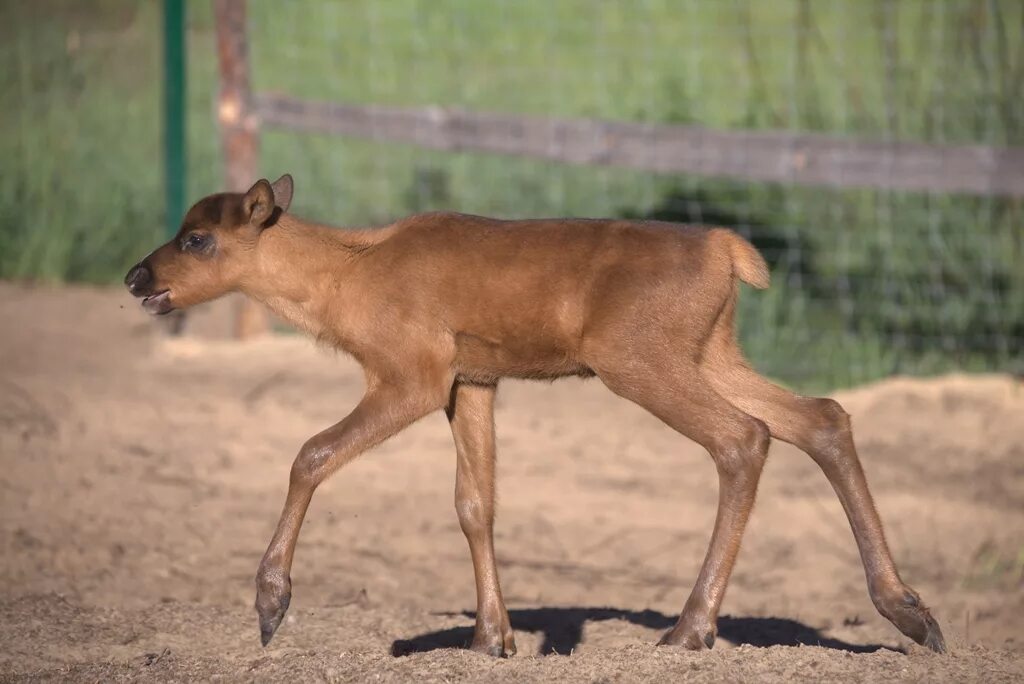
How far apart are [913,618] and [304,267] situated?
2.63 metres

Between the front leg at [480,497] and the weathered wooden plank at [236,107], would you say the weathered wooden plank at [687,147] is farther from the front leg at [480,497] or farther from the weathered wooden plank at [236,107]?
the front leg at [480,497]

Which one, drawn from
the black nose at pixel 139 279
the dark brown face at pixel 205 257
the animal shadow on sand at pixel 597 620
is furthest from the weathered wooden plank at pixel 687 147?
the black nose at pixel 139 279

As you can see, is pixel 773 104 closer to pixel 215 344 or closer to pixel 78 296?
pixel 215 344

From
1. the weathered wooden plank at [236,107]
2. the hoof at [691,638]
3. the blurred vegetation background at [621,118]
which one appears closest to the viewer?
the hoof at [691,638]

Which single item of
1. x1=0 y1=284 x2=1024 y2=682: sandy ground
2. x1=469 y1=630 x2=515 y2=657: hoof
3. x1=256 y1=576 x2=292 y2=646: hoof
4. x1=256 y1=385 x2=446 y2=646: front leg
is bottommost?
x1=0 y1=284 x2=1024 y2=682: sandy ground

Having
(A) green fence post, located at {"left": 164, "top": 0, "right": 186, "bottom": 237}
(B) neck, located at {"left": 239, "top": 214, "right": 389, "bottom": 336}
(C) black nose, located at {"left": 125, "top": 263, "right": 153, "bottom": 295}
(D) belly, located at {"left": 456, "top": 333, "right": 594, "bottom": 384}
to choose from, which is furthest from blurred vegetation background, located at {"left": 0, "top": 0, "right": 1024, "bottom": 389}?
(C) black nose, located at {"left": 125, "top": 263, "right": 153, "bottom": 295}

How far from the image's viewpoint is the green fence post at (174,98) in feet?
36.6

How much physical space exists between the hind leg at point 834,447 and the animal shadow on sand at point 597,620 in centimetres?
68

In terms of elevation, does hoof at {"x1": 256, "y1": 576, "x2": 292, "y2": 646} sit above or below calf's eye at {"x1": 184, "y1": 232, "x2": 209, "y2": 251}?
below

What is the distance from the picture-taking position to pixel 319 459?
533 cm

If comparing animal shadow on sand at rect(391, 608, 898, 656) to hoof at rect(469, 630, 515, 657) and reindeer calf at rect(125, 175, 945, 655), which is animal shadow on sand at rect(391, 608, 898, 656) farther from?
reindeer calf at rect(125, 175, 945, 655)

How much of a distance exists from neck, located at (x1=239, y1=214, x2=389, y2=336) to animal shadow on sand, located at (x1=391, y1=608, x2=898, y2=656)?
135 centimetres

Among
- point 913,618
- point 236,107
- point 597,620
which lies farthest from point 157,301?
point 236,107

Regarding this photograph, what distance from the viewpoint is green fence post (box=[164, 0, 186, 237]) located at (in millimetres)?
11156
